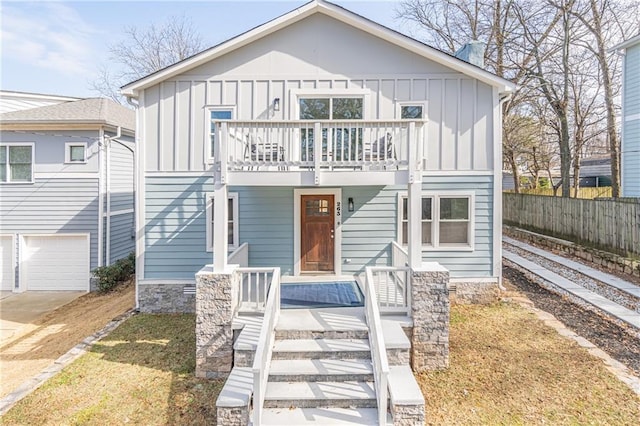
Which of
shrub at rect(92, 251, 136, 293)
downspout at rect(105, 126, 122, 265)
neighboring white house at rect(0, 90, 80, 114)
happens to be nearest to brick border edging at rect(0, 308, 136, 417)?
shrub at rect(92, 251, 136, 293)

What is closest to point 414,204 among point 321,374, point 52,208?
point 321,374

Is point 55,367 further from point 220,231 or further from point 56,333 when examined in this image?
point 220,231

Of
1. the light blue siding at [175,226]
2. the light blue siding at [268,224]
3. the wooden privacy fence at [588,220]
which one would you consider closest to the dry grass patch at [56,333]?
the light blue siding at [175,226]

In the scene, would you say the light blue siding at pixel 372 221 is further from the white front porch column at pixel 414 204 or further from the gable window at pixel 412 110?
the white front porch column at pixel 414 204

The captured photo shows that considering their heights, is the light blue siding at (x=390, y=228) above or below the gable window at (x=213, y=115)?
below

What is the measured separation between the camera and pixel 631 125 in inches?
568

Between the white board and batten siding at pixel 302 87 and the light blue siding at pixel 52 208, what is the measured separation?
526cm

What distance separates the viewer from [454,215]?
9.01 meters

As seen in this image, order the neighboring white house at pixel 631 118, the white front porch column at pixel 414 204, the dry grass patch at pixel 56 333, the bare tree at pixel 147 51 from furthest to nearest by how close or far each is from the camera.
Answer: the bare tree at pixel 147 51, the neighboring white house at pixel 631 118, the dry grass patch at pixel 56 333, the white front porch column at pixel 414 204

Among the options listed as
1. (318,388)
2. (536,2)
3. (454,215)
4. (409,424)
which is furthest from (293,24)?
(536,2)

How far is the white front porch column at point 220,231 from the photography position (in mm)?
6039

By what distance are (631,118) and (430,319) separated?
14.6 metres

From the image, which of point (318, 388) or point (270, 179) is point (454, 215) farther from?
point (318, 388)

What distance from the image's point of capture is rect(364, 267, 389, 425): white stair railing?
4367 mm
